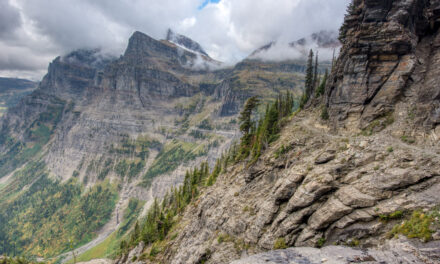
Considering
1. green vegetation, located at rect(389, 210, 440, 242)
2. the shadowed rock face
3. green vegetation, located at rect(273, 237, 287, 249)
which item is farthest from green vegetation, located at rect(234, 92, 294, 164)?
green vegetation, located at rect(389, 210, 440, 242)

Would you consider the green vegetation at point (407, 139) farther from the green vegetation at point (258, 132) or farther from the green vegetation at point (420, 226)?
the green vegetation at point (258, 132)

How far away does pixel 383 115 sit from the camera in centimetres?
2975

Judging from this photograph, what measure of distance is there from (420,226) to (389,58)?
26.8 meters

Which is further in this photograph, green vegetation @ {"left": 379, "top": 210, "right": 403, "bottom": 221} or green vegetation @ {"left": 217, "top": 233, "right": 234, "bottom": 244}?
green vegetation @ {"left": 217, "top": 233, "right": 234, "bottom": 244}

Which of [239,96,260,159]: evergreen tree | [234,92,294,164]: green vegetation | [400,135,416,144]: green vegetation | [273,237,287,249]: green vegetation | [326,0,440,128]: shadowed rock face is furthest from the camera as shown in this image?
[239,96,260,159]: evergreen tree

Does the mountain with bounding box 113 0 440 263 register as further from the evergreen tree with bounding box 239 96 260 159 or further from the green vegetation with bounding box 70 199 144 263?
the green vegetation with bounding box 70 199 144 263

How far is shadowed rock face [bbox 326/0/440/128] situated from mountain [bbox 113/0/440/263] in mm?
143

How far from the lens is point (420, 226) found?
51.2 feet

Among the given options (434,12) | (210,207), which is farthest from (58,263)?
(434,12)

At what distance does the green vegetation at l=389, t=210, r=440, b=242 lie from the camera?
15.0 m

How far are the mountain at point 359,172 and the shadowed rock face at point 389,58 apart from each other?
143 mm

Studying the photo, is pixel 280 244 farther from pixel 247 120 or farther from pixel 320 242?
pixel 247 120

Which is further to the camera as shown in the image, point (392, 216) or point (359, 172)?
point (359, 172)

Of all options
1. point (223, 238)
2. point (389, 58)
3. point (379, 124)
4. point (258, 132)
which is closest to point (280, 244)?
point (223, 238)
